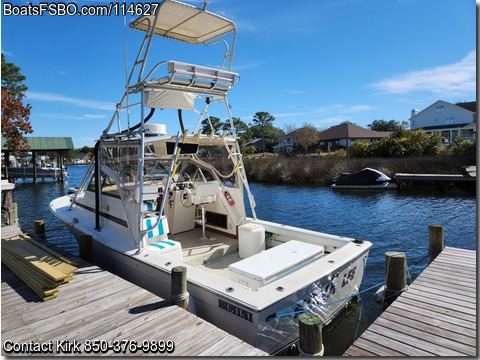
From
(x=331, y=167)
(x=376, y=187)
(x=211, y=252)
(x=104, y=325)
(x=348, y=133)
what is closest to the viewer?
(x=104, y=325)

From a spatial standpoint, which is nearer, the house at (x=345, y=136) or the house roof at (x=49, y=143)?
the house roof at (x=49, y=143)

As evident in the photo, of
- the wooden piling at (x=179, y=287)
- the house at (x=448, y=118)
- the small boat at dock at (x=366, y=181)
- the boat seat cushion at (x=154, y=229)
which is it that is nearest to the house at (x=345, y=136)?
the house at (x=448, y=118)

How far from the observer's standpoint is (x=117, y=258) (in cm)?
609

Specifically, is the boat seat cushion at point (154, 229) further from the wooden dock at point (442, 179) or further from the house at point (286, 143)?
the house at point (286, 143)

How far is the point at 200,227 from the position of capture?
324 inches

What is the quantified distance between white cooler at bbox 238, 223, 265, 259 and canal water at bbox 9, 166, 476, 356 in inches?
75.3

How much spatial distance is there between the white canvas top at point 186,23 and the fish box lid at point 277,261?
4395 millimetres

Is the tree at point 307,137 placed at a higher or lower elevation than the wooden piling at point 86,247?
higher

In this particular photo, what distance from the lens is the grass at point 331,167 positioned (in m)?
24.5

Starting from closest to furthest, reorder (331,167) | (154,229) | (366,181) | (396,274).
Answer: (396,274) → (154,229) → (366,181) → (331,167)

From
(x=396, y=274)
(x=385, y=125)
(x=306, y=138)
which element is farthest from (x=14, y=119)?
(x=385, y=125)

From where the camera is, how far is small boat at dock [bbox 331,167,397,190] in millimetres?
23406

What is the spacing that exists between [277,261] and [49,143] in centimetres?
3927

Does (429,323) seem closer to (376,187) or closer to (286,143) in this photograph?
(376,187)
